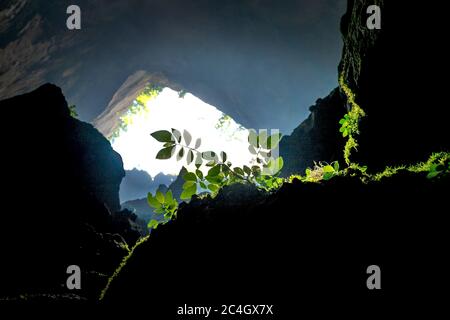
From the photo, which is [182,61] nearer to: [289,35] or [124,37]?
[124,37]

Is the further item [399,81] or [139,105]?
[139,105]

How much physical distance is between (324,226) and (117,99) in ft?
89.8

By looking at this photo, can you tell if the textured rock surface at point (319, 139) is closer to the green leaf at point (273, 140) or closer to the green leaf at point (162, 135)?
the green leaf at point (273, 140)

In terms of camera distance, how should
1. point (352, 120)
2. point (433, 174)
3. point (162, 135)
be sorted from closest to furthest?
point (433, 174) < point (162, 135) < point (352, 120)

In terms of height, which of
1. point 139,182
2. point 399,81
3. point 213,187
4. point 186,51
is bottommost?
point 213,187

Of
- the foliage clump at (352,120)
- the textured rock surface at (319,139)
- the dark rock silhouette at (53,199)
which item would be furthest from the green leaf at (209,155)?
the textured rock surface at (319,139)

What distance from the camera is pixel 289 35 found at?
776 inches

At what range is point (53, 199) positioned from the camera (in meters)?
11.6

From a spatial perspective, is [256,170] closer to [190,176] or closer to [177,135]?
[190,176]

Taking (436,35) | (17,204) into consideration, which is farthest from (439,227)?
(17,204)

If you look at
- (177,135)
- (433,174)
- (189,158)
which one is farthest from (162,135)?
(433,174)

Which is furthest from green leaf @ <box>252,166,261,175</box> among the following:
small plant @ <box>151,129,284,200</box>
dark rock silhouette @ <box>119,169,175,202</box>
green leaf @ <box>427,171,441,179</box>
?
dark rock silhouette @ <box>119,169,175,202</box>

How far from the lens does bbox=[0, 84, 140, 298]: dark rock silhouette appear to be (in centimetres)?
789

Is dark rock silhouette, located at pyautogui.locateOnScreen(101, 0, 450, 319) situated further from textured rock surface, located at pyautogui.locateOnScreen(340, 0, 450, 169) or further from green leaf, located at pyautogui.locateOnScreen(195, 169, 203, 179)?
textured rock surface, located at pyautogui.locateOnScreen(340, 0, 450, 169)
